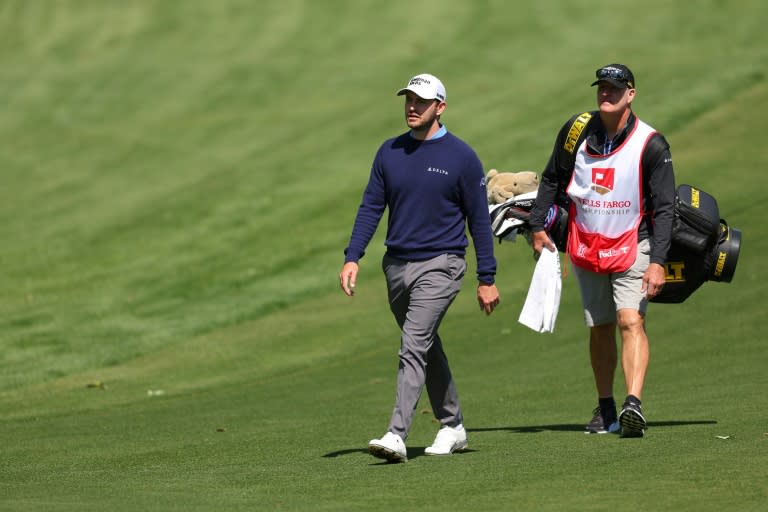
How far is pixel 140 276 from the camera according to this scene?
1955cm

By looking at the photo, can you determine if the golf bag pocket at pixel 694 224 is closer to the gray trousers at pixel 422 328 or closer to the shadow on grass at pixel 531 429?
the shadow on grass at pixel 531 429

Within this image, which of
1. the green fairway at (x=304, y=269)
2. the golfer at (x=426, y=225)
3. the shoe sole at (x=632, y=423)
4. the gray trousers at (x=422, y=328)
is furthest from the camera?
the shoe sole at (x=632, y=423)

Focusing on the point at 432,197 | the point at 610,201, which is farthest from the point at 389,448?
the point at 610,201

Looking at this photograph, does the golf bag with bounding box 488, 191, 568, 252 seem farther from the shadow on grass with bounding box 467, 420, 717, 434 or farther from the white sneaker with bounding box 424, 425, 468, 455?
the white sneaker with bounding box 424, 425, 468, 455

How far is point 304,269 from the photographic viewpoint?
19578 millimetres

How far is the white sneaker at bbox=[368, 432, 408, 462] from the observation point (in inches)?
317

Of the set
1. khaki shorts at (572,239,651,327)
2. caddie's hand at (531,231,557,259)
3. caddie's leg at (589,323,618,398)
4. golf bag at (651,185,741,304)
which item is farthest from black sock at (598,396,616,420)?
caddie's hand at (531,231,557,259)

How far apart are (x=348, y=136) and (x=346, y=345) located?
36.5 feet

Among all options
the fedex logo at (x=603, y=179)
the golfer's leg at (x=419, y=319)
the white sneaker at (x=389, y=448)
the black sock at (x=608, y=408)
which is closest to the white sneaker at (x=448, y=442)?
the golfer's leg at (x=419, y=319)

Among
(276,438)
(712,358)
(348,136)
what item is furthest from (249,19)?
(276,438)

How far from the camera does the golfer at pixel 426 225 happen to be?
8539mm

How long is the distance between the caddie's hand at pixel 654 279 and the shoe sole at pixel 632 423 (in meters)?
0.80

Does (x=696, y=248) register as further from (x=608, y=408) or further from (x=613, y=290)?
(x=608, y=408)

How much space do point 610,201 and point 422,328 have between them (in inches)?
64.3
